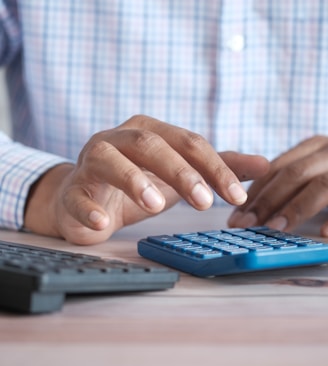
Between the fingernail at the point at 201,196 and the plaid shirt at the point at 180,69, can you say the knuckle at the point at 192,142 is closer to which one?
the fingernail at the point at 201,196

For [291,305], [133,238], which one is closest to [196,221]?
[133,238]

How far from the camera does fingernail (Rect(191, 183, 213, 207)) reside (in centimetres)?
→ 67

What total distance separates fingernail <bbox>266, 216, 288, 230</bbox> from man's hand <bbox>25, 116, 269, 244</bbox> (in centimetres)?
6

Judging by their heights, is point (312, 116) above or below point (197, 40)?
below

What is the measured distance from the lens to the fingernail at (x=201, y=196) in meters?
0.67

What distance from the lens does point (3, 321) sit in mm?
460

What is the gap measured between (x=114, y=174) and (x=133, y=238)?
4.7 inches

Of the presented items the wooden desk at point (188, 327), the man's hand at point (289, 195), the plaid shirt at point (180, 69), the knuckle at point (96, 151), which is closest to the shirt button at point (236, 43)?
the plaid shirt at point (180, 69)

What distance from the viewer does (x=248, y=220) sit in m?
0.88

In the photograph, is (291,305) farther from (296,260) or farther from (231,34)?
(231,34)

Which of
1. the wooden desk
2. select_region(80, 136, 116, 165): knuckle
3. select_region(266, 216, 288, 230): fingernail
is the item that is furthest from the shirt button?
the wooden desk

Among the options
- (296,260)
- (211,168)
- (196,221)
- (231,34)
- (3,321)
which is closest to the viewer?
(3,321)

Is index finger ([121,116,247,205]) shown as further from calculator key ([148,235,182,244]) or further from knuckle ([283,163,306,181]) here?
knuckle ([283,163,306,181])

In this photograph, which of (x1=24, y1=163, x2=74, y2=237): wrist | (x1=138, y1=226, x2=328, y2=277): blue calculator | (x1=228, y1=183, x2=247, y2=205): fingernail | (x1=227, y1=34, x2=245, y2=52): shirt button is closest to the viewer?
(x1=138, y1=226, x2=328, y2=277): blue calculator
